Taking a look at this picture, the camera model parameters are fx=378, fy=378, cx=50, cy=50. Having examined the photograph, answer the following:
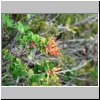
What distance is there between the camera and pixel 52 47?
172 cm

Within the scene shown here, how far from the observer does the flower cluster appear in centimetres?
171

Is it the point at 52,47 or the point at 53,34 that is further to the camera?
the point at 53,34

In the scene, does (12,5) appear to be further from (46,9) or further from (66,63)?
(66,63)

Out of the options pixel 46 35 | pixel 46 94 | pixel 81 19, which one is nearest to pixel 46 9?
pixel 46 35

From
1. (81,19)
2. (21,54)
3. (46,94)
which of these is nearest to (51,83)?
(46,94)

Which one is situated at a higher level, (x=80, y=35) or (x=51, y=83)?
(x=80, y=35)

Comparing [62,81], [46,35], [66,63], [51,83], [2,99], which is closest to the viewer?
[2,99]

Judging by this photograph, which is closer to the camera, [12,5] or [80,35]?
[12,5]

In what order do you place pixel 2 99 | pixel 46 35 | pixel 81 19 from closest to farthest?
1. pixel 2 99
2. pixel 46 35
3. pixel 81 19

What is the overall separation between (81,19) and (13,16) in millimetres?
860

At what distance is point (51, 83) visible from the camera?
1.74 metres

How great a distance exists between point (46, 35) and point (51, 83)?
0.25 meters

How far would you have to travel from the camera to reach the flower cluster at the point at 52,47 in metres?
1.71

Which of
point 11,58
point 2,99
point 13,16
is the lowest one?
point 2,99
